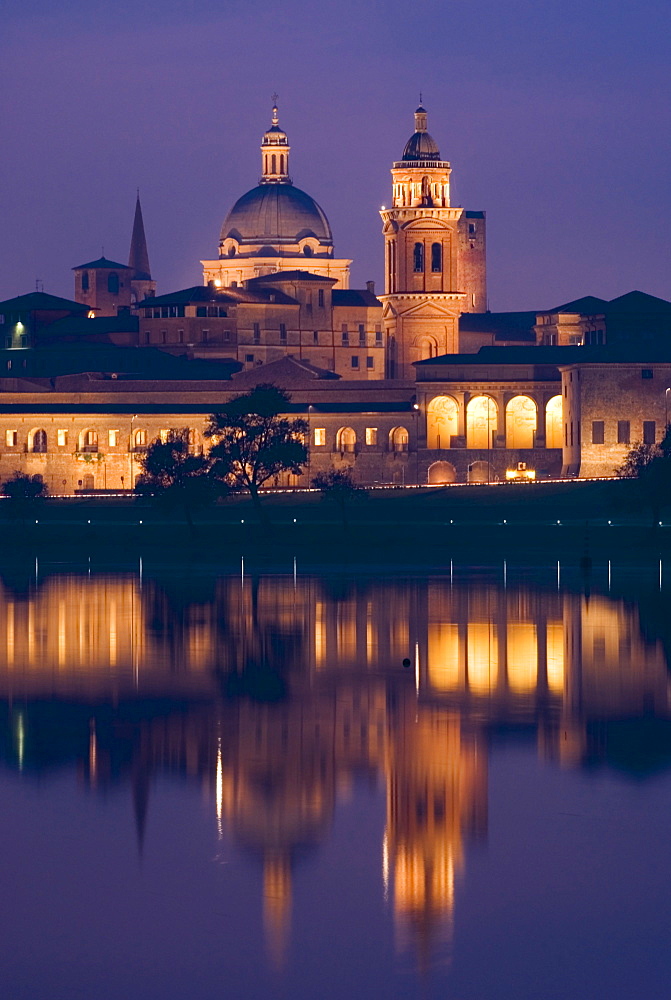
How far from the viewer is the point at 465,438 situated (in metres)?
123

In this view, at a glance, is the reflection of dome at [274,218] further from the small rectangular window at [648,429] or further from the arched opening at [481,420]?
the small rectangular window at [648,429]

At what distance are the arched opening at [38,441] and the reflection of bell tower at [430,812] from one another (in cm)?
9188

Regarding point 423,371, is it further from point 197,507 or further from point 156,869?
point 156,869

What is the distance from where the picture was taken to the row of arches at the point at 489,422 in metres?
124

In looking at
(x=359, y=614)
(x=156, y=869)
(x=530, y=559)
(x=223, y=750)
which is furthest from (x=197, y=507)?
(x=156, y=869)

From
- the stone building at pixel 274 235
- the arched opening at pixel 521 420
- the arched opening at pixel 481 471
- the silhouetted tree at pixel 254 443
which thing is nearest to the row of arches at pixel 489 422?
the arched opening at pixel 521 420

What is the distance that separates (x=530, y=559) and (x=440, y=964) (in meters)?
46.0

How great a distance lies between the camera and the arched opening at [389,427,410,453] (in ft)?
398

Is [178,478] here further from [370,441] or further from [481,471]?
[370,441]

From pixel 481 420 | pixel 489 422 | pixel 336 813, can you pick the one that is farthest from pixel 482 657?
pixel 481 420

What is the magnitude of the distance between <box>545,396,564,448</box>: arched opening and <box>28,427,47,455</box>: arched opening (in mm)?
28822

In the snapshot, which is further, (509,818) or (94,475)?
(94,475)

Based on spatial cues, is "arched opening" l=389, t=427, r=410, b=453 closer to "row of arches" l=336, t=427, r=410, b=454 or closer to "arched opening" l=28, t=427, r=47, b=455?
Result: "row of arches" l=336, t=427, r=410, b=454

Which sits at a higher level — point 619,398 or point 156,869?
point 619,398
